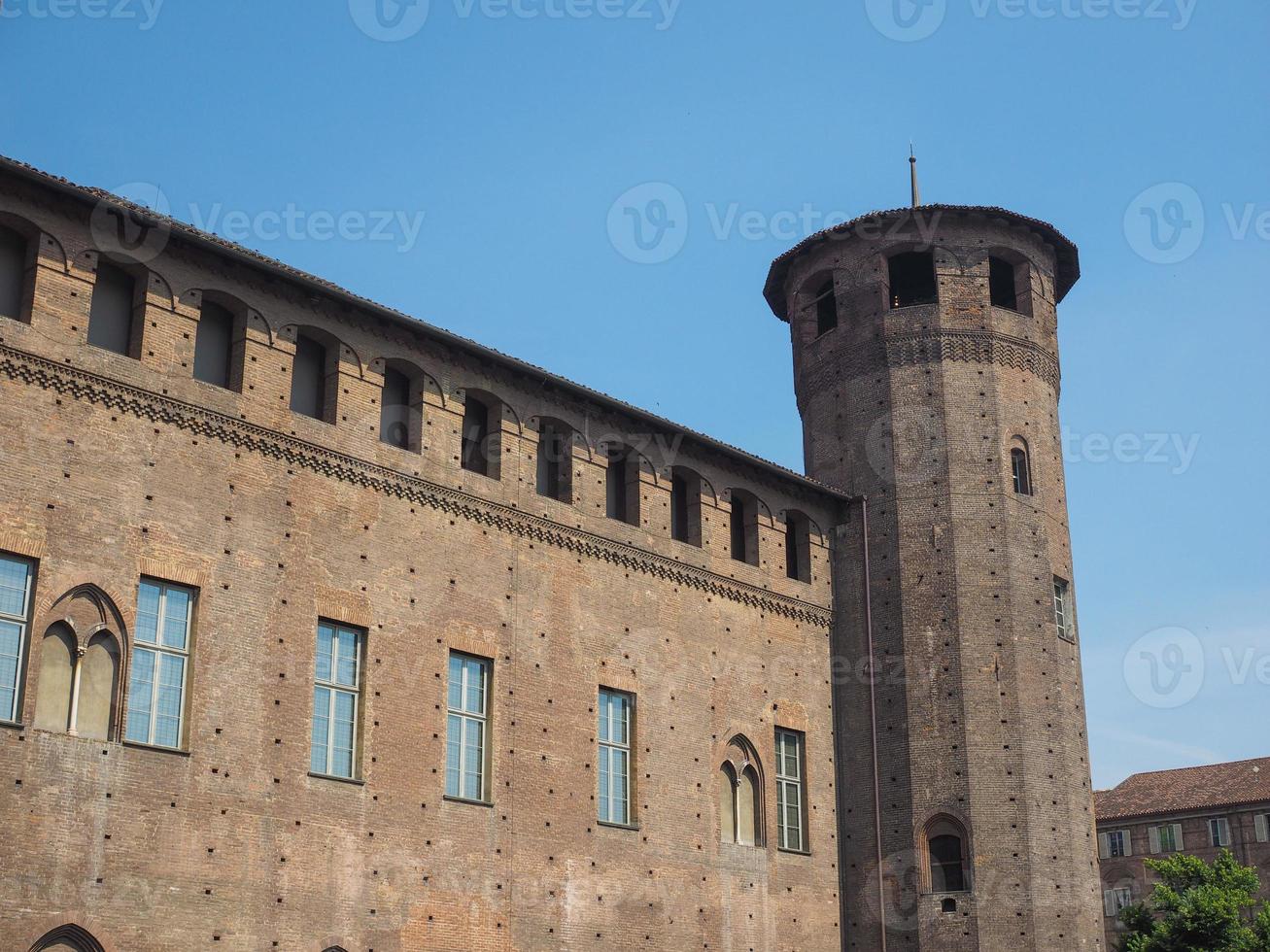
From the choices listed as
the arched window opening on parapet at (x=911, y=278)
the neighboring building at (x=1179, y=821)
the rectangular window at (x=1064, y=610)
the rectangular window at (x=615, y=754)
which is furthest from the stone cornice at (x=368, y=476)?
the neighboring building at (x=1179, y=821)

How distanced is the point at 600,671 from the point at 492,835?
2935 millimetres

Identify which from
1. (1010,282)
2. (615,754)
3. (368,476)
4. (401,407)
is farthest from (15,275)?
(1010,282)

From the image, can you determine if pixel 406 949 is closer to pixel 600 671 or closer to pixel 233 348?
pixel 600 671

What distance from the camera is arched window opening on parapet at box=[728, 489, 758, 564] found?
2384 centimetres

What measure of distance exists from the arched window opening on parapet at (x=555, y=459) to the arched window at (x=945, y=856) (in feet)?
25.6

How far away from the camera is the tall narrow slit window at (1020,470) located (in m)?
25.2

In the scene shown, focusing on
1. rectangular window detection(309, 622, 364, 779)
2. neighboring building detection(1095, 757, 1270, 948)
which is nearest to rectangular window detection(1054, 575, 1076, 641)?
rectangular window detection(309, 622, 364, 779)

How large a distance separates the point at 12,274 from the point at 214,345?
2455mm

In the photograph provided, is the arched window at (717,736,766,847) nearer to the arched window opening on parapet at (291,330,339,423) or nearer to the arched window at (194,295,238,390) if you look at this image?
the arched window opening on parapet at (291,330,339,423)

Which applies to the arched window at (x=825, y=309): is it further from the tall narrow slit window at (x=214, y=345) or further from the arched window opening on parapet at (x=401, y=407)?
the tall narrow slit window at (x=214, y=345)

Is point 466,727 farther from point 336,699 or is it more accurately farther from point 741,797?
point 741,797

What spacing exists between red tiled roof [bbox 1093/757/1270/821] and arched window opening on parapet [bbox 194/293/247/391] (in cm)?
4178

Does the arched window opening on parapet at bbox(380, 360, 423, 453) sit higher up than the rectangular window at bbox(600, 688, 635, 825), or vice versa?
the arched window opening on parapet at bbox(380, 360, 423, 453)

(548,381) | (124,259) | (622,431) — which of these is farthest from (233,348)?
(622,431)
